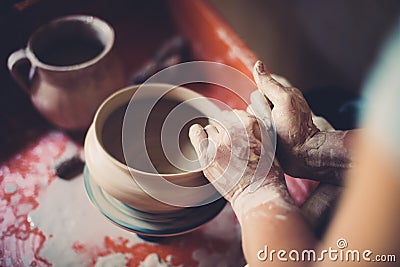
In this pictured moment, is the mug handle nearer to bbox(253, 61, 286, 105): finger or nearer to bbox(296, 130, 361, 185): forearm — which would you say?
bbox(253, 61, 286, 105): finger

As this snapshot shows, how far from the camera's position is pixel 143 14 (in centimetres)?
166

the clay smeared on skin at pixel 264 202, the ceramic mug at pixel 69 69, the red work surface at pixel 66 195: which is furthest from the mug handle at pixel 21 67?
the clay smeared on skin at pixel 264 202

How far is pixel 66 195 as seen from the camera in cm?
121

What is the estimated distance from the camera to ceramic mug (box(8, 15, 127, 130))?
1222 millimetres

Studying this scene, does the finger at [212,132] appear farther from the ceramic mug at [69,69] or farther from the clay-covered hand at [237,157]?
the ceramic mug at [69,69]

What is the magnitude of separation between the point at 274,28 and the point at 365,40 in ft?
1.19

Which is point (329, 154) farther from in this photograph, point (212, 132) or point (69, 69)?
point (69, 69)

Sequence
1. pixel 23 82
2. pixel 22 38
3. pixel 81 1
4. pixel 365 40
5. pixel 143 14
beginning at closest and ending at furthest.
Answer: pixel 23 82
pixel 22 38
pixel 81 1
pixel 143 14
pixel 365 40

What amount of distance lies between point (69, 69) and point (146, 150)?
0.27 meters

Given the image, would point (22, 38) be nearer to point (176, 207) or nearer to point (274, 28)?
point (176, 207)

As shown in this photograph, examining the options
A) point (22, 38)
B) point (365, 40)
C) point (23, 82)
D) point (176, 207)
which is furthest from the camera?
point (365, 40)

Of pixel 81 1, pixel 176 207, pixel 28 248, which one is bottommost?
pixel 28 248

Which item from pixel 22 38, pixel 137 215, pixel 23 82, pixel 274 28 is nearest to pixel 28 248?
pixel 137 215

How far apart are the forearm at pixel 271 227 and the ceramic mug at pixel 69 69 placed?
1.76ft
